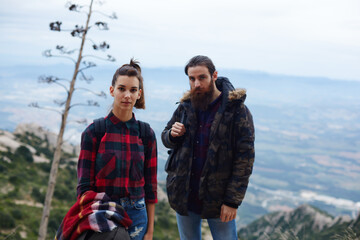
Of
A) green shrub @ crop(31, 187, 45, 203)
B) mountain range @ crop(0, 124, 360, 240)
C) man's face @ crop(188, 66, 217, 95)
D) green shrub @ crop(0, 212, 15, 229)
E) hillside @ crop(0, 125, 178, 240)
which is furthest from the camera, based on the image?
green shrub @ crop(31, 187, 45, 203)

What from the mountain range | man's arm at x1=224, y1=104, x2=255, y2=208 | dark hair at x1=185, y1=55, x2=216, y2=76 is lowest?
the mountain range

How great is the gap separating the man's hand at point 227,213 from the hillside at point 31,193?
5671 millimetres

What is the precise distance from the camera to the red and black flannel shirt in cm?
218

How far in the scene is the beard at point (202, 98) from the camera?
2777 millimetres

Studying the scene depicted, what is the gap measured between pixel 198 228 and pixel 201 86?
4.05 ft

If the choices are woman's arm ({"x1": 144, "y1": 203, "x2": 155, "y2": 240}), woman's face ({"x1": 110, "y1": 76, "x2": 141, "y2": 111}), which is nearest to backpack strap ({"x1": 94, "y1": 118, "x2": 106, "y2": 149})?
woman's face ({"x1": 110, "y1": 76, "x2": 141, "y2": 111})

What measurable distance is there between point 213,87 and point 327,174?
5817 inches

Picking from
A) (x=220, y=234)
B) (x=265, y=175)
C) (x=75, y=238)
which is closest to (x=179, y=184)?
(x=220, y=234)

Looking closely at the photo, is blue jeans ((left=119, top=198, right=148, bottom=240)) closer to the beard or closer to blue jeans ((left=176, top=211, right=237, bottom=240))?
blue jeans ((left=176, top=211, right=237, bottom=240))

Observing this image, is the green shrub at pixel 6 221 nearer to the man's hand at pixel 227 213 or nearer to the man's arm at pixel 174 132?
the man's arm at pixel 174 132

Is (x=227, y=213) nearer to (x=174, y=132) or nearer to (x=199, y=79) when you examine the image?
(x=174, y=132)

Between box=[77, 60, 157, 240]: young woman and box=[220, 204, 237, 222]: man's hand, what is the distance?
58 centimetres

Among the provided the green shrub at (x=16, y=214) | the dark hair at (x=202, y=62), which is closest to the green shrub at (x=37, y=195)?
the green shrub at (x=16, y=214)

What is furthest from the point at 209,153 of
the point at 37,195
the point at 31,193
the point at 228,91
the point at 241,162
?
the point at 31,193
